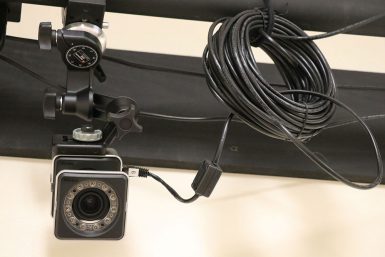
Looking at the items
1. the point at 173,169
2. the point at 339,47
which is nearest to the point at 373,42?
the point at 339,47

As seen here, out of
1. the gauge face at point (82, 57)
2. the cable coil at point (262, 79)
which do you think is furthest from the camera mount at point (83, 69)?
the cable coil at point (262, 79)

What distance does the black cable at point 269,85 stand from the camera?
75 centimetres

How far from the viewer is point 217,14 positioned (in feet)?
2.85

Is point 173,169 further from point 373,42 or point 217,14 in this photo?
point 373,42

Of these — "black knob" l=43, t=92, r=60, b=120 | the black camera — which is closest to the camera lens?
the black camera

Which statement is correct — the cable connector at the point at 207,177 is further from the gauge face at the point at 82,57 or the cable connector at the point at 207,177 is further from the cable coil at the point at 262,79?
the gauge face at the point at 82,57

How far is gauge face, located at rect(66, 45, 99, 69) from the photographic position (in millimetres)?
766

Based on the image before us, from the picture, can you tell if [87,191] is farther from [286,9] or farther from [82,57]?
[286,9]

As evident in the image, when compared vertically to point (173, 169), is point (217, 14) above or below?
above

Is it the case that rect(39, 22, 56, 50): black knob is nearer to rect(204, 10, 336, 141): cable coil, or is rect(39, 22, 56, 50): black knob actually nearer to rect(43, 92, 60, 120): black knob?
rect(43, 92, 60, 120): black knob

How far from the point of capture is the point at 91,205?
0.75 m

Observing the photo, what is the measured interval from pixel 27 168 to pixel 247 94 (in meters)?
0.34

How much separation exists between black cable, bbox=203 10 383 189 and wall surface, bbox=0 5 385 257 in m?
0.14

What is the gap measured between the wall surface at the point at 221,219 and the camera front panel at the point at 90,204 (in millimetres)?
90
